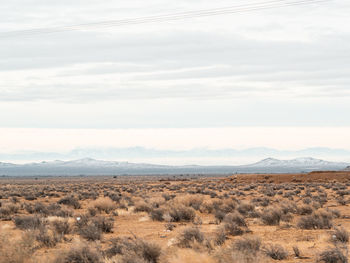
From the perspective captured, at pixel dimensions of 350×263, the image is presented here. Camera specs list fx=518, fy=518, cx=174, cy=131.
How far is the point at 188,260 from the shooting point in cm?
1190

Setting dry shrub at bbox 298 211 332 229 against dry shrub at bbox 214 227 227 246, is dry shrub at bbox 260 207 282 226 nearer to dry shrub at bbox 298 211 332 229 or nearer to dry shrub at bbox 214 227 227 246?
dry shrub at bbox 298 211 332 229

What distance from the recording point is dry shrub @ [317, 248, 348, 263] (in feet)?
44.9

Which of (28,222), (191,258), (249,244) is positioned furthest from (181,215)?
(191,258)

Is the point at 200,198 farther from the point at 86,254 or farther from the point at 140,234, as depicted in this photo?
the point at 86,254

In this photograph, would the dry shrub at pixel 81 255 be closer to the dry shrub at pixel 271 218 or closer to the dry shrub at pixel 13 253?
the dry shrub at pixel 13 253

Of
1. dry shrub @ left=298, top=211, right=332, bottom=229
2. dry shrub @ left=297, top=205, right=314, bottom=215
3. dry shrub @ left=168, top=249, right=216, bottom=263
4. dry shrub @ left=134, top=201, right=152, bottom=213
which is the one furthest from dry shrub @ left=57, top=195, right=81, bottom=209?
dry shrub @ left=168, top=249, right=216, bottom=263

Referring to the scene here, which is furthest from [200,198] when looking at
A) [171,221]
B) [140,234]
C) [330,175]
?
[330,175]

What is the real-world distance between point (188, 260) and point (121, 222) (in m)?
15.7

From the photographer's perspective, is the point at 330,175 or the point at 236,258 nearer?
the point at 236,258

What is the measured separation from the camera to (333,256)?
13867 mm

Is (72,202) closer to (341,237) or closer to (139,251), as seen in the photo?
(341,237)

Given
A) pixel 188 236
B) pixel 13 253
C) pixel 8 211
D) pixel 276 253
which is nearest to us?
pixel 13 253

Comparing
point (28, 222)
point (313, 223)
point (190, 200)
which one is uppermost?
point (190, 200)

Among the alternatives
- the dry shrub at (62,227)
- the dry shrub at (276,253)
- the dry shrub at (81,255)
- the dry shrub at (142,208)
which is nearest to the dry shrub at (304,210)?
the dry shrub at (142,208)
